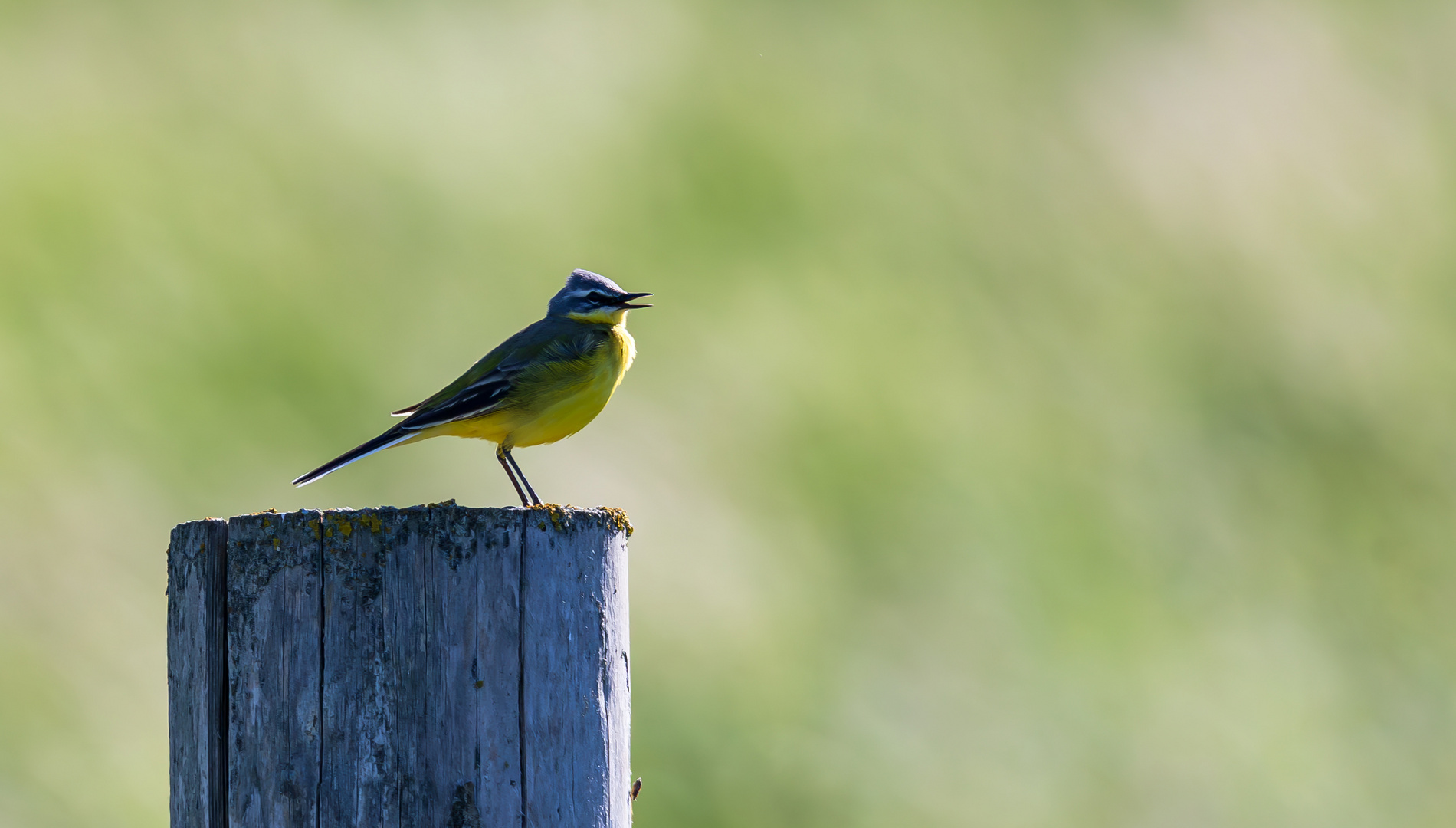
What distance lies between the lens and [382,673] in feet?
11.6

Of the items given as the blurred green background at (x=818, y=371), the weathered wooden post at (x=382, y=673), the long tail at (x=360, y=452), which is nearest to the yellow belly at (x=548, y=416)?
the long tail at (x=360, y=452)

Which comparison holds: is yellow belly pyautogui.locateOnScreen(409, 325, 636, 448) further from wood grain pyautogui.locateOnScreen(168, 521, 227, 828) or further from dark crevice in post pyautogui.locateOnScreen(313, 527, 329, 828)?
dark crevice in post pyautogui.locateOnScreen(313, 527, 329, 828)

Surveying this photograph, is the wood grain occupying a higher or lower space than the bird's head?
lower

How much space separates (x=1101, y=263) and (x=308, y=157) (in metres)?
14.2

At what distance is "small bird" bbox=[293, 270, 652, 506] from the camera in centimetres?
760

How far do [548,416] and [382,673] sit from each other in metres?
4.41

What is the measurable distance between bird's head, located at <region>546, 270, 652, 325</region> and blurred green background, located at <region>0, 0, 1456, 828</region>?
303 inches

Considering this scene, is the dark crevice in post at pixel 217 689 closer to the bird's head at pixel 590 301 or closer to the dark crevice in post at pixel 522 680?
the dark crevice in post at pixel 522 680

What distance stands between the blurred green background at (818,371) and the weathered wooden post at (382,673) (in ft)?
34.6

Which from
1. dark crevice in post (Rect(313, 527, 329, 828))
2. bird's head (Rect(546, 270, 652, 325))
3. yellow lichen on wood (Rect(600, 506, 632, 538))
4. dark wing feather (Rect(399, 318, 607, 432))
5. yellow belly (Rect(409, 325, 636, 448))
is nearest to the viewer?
dark crevice in post (Rect(313, 527, 329, 828))

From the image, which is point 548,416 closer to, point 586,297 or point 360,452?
point 586,297

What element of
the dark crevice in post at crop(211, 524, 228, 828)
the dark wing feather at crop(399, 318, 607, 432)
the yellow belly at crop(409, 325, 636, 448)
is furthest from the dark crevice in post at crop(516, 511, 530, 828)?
the yellow belly at crop(409, 325, 636, 448)

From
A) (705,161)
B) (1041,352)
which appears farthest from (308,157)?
(1041,352)

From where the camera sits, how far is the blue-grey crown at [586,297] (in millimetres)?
8602
